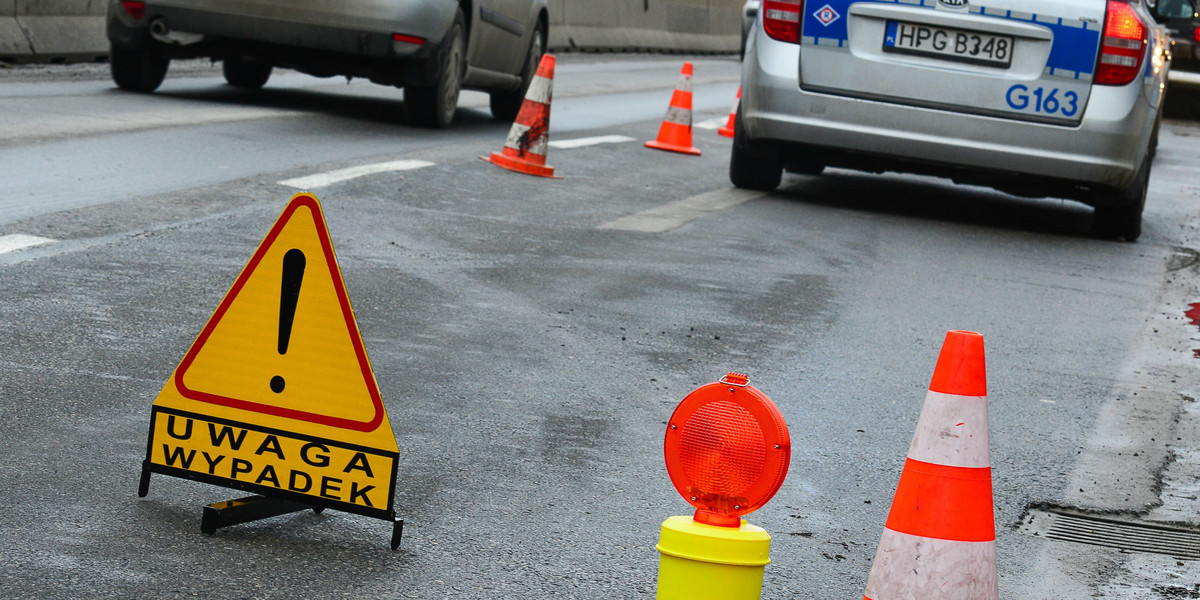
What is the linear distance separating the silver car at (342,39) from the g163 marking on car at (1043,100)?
4185 mm

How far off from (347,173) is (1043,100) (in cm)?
398

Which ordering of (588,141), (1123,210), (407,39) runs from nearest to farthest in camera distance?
(1123,210)
(407,39)
(588,141)

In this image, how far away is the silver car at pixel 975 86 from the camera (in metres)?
Result: 9.75

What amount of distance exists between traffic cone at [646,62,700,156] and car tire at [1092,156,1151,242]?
4124mm

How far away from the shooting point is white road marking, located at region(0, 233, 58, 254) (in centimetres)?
660

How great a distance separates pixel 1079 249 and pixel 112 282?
595 centimetres

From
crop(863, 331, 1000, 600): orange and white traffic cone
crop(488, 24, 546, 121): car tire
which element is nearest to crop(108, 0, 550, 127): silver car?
crop(488, 24, 546, 121): car tire

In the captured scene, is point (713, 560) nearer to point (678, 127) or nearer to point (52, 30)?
point (678, 127)

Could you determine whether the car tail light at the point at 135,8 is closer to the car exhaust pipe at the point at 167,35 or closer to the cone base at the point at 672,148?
the car exhaust pipe at the point at 167,35

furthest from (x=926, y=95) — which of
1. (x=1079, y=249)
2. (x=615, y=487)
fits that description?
(x=615, y=487)

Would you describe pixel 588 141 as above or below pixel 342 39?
below

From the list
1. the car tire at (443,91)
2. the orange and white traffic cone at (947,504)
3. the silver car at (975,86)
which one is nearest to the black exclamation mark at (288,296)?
the orange and white traffic cone at (947,504)

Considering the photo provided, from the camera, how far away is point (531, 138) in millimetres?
10828

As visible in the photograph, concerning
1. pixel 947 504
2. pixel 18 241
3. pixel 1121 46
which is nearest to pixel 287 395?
pixel 947 504
